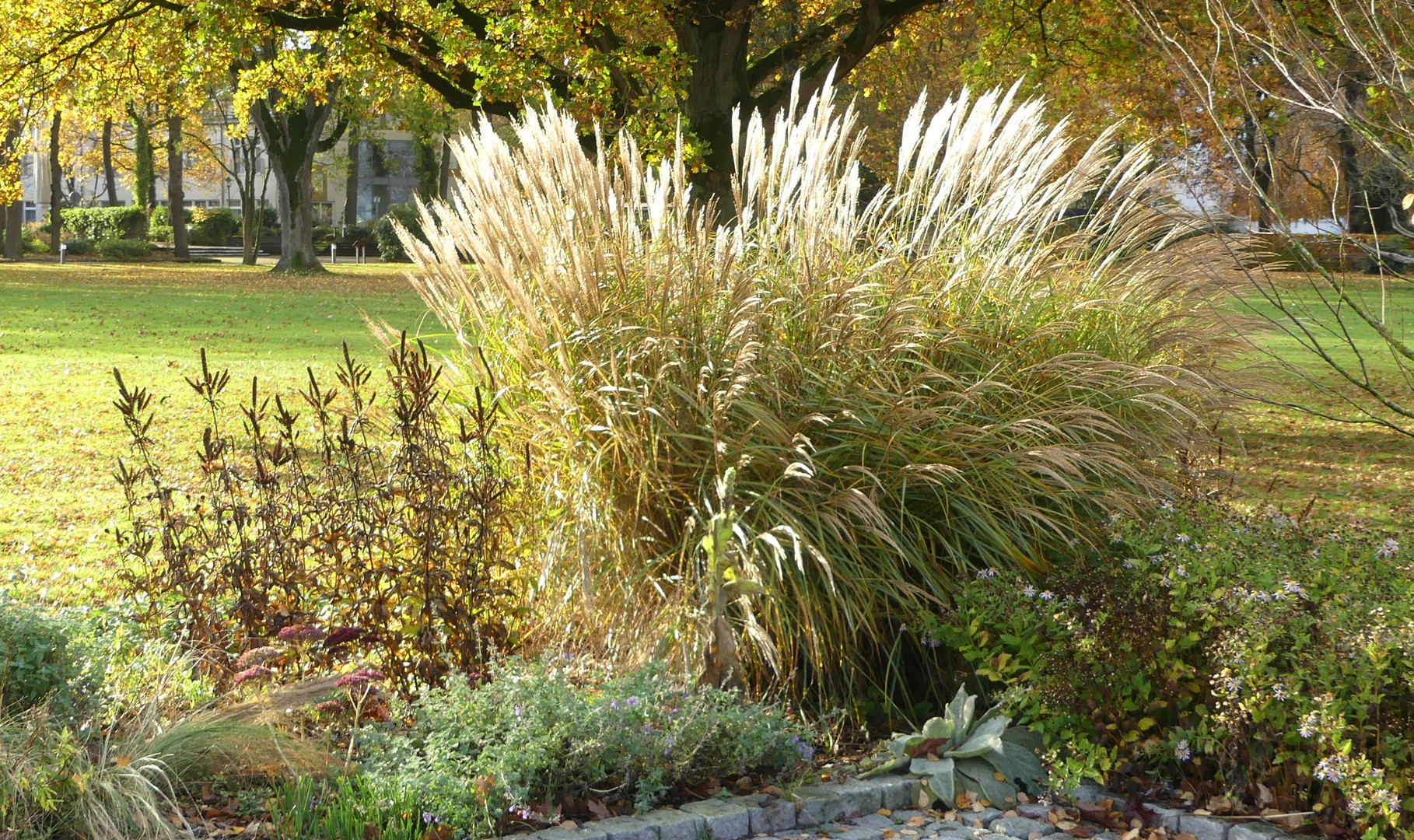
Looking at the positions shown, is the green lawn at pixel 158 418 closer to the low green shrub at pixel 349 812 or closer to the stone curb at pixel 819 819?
the stone curb at pixel 819 819

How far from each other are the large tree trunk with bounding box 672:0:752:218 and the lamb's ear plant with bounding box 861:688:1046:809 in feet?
24.6

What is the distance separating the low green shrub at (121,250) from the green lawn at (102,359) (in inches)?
400

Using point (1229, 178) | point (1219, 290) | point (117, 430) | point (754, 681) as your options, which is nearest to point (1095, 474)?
point (1229, 178)

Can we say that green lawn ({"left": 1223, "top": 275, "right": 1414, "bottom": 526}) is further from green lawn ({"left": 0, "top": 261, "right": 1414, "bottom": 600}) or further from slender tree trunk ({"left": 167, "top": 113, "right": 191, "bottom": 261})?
slender tree trunk ({"left": 167, "top": 113, "right": 191, "bottom": 261})

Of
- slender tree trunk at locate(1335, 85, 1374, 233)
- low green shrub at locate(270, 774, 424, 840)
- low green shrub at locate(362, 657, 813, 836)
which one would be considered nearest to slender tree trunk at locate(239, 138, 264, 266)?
slender tree trunk at locate(1335, 85, 1374, 233)

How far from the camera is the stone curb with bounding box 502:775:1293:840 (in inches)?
111

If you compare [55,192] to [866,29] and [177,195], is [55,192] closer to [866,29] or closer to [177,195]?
[177,195]

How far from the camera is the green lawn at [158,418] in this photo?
20.0 ft

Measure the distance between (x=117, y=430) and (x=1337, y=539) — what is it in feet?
26.6

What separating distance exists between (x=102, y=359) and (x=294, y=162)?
19028 millimetres

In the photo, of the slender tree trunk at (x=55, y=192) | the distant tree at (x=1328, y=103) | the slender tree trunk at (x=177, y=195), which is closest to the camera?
the distant tree at (x=1328, y=103)

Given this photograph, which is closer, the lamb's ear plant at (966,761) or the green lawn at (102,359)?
the lamb's ear plant at (966,761)

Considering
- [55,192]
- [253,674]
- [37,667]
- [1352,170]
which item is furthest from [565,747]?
[55,192]

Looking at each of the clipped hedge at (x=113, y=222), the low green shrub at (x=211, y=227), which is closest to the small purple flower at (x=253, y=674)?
the clipped hedge at (x=113, y=222)
